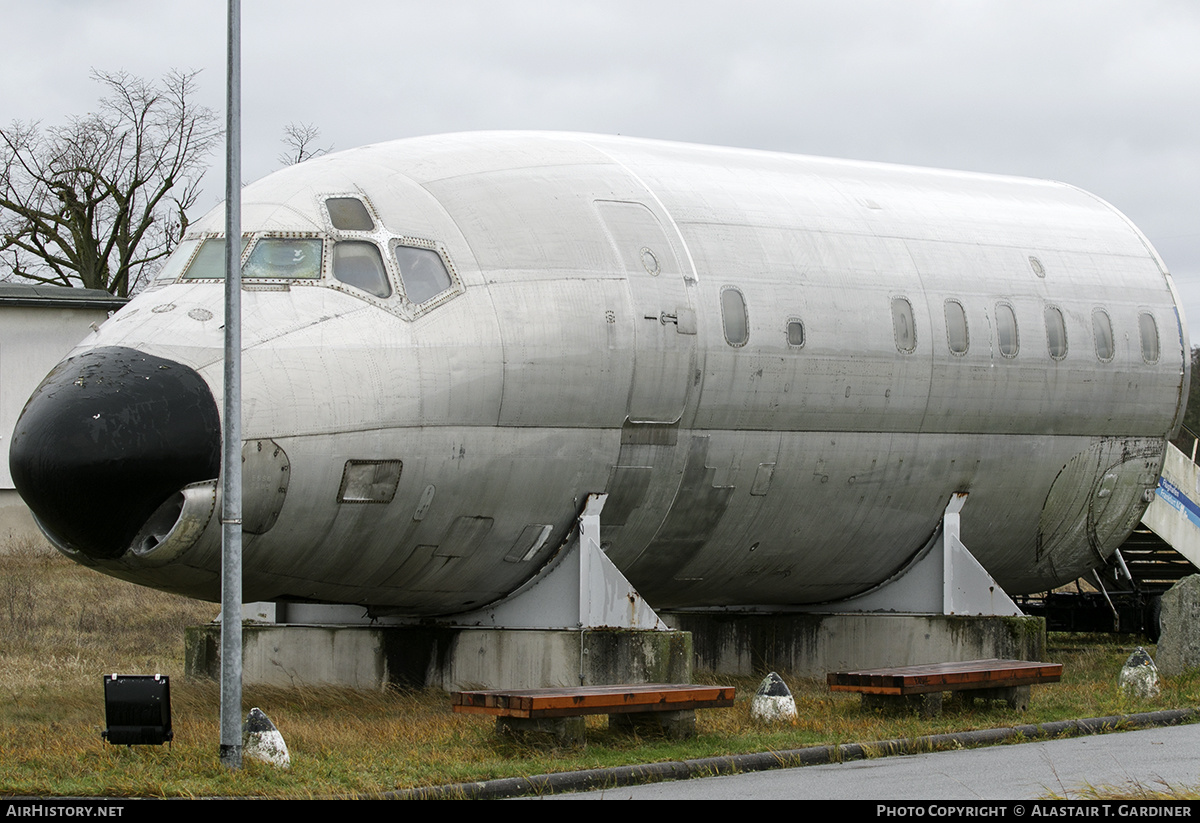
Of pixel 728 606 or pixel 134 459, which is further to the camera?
pixel 728 606

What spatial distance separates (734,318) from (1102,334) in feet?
17.9

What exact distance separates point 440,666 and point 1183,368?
987 centimetres

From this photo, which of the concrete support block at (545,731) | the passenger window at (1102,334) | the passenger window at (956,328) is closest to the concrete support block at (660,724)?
the concrete support block at (545,731)

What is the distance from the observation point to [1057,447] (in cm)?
1859

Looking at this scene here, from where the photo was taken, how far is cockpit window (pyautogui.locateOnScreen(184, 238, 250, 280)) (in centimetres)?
1425

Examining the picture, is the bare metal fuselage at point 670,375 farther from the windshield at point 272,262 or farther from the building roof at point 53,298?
the building roof at point 53,298

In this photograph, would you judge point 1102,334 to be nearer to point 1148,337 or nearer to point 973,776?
point 1148,337

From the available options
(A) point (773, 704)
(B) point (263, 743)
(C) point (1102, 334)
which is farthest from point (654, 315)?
(C) point (1102, 334)

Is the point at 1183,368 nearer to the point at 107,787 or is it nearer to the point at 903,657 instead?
the point at 903,657

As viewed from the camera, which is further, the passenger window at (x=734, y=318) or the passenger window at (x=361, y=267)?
the passenger window at (x=734, y=318)

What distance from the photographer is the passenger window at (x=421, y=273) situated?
46.3 feet

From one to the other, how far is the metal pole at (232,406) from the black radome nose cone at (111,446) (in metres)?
1.18

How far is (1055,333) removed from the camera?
723 inches
